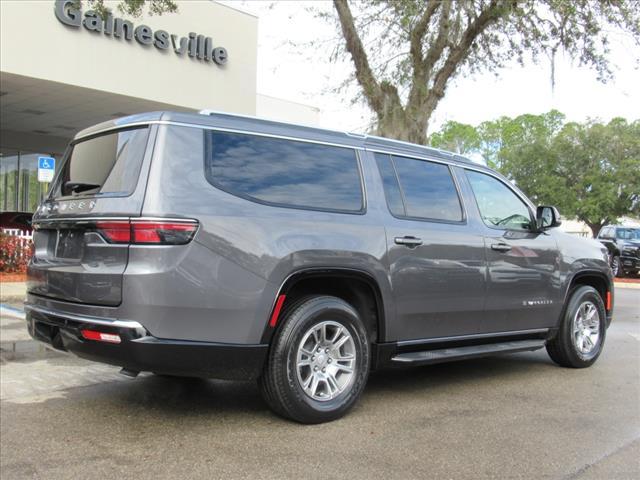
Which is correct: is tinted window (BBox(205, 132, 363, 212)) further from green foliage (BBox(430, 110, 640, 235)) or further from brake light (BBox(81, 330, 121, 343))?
green foliage (BBox(430, 110, 640, 235))

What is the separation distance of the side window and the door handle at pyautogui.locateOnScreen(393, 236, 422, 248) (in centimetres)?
102

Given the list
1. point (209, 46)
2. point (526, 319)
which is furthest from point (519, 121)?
point (526, 319)

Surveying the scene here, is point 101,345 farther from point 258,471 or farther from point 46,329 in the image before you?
point 258,471

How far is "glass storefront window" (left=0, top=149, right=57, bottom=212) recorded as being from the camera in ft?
76.6

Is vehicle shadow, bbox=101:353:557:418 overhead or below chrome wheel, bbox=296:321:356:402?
below

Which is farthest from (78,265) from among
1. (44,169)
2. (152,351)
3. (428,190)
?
(44,169)

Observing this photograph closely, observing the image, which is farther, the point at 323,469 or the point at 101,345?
the point at 101,345

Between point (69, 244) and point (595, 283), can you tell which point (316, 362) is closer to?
point (69, 244)

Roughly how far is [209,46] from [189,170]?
52.8 feet

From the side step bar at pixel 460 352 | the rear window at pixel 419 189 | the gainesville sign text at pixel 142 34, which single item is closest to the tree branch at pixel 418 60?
the gainesville sign text at pixel 142 34

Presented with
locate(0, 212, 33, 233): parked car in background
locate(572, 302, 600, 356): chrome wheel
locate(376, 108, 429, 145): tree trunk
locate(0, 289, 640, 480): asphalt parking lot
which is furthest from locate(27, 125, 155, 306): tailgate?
locate(0, 212, 33, 233): parked car in background

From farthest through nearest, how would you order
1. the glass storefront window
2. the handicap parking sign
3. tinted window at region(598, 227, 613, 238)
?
the glass storefront window → tinted window at region(598, 227, 613, 238) → the handicap parking sign

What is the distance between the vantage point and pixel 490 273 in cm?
535

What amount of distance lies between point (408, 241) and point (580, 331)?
274 centimetres
